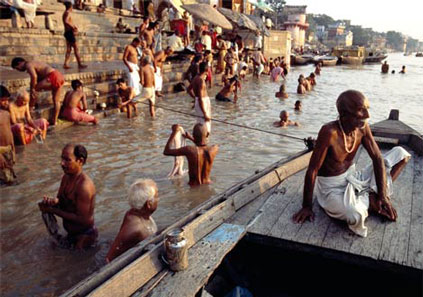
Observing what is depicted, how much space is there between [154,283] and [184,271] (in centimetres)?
21

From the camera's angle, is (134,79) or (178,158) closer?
(178,158)

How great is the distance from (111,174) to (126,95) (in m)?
4.61

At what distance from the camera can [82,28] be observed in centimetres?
1527

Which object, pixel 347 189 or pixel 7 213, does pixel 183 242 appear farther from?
pixel 7 213

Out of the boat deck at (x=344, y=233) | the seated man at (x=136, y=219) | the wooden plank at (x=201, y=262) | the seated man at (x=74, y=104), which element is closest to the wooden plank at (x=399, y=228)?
the boat deck at (x=344, y=233)

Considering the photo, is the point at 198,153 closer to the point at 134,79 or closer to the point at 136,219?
the point at 136,219

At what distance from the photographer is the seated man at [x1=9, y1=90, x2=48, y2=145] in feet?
21.2

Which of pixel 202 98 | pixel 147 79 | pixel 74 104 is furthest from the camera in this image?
pixel 147 79

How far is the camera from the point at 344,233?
283 cm

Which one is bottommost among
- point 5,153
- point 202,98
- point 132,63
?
point 5,153

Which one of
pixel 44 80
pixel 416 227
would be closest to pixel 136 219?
pixel 416 227

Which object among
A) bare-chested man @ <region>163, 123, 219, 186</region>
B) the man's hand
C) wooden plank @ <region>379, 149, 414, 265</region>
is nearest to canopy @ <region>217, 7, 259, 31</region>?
bare-chested man @ <region>163, 123, 219, 186</region>

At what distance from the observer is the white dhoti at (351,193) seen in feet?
9.19

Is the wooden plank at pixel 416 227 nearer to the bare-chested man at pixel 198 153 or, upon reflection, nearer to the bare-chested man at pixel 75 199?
the bare-chested man at pixel 198 153
